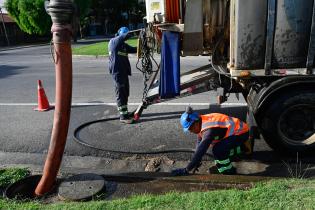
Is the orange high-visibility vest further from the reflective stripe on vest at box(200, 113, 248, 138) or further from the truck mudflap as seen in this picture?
the truck mudflap

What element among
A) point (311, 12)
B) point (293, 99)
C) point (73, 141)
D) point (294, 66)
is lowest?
point (73, 141)

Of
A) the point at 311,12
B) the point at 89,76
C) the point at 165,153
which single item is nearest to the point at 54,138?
the point at 165,153

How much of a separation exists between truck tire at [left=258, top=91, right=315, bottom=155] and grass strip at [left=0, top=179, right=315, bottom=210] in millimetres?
1109

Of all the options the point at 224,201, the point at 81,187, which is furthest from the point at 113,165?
the point at 224,201

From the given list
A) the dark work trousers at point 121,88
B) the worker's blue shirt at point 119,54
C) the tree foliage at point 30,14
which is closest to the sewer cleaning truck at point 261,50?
the worker's blue shirt at point 119,54

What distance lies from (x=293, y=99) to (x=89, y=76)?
7916 mm

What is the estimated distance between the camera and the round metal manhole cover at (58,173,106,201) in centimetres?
357

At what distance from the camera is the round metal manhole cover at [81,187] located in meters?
3.57

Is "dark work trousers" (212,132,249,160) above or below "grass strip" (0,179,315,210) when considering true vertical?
above

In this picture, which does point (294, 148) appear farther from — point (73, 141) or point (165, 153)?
point (73, 141)

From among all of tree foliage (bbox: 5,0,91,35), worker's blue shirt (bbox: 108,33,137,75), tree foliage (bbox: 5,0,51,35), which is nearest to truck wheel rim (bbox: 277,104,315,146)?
worker's blue shirt (bbox: 108,33,137,75)

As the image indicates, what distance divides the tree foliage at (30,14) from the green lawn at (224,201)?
1433 inches

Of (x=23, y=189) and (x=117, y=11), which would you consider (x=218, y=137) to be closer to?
(x=23, y=189)

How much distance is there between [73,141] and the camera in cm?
564
